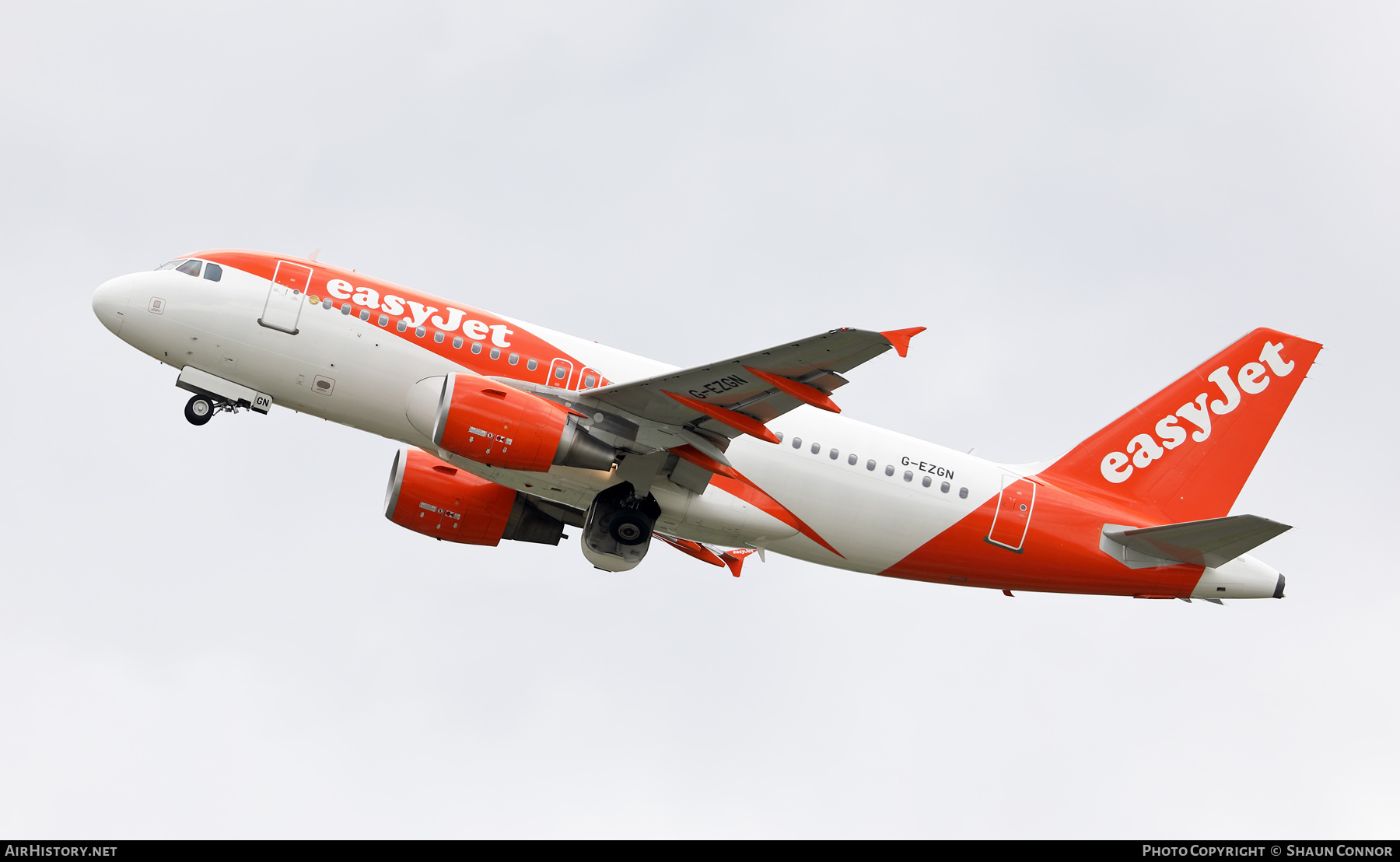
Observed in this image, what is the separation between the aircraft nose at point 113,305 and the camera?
2689 cm

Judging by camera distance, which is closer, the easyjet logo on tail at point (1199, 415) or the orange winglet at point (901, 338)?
the orange winglet at point (901, 338)

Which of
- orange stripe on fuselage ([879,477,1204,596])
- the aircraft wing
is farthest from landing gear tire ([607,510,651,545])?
orange stripe on fuselage ([879,477,1204,596])

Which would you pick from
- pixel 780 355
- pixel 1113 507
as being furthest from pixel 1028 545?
pixel 780 355

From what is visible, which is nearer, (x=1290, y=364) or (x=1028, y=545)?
(x=1028, y=545)

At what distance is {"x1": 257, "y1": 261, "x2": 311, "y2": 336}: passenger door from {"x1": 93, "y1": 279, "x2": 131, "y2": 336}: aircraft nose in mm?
3089

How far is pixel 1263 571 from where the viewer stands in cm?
2994

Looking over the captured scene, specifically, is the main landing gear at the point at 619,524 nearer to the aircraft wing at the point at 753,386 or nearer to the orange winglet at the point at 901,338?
the aircraft wing at the point at 753,386

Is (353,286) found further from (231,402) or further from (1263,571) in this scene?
(1263,571)

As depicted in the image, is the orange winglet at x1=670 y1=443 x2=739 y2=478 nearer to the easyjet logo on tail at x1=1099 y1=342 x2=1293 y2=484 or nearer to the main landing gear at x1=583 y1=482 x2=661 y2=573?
the main landing gear at x1=583 y1=482 x2=661 y2=573

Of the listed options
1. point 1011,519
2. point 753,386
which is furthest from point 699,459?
point 1011,519

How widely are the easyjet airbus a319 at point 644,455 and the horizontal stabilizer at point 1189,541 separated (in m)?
0.05

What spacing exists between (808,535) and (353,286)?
11734 mm

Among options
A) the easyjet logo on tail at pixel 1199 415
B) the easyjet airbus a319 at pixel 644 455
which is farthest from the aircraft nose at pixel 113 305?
the easyjet logo on tail at pixel 1199 415
